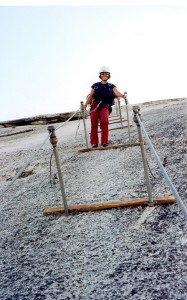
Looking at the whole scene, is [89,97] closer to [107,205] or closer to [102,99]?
[102,99]

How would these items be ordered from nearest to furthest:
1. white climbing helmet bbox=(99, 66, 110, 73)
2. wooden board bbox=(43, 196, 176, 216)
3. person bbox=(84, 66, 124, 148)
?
1. wooden board bbox=(43, 196, 176, 216)
2. white climbing helmet bbox=(99, 66, 110, 73)
3. person bbox=(84, 66, 124, 148)

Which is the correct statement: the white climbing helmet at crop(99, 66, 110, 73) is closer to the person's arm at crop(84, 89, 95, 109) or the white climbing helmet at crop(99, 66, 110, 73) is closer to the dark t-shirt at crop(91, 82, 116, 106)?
the dark t-shirt at crop(91, 82, 116, 106)

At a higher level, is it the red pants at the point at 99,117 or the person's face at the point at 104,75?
the person's face at the point at 104,75

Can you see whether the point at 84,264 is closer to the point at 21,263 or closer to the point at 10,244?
the point at 21,263

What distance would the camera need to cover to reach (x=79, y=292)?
235cm

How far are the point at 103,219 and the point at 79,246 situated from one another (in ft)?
1.79

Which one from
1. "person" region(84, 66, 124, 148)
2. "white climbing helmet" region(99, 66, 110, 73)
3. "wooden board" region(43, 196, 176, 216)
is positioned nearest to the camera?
"wooden board" region(43, 196, 176, 216)

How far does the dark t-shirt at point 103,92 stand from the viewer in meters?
6.77

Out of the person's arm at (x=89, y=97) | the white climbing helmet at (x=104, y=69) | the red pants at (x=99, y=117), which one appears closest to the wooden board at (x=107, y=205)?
the red pants at (x=99, y=117)

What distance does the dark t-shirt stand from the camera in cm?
677

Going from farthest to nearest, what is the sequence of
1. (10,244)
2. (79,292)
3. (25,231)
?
(25,231) < (10,244) < (79,292)

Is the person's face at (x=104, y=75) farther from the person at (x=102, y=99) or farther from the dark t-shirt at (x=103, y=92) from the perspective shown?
the dark t-shirt at (x=103, y=92)

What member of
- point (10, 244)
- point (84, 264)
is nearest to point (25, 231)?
point (10, 244)

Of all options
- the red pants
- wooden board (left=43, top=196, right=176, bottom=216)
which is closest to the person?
the red pants
